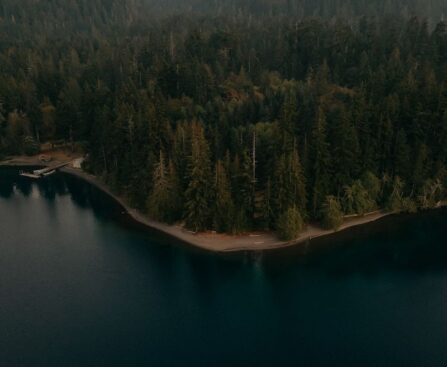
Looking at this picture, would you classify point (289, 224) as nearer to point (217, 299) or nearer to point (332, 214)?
point (332, 214)

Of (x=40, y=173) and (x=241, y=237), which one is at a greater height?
(x=241, y=237)

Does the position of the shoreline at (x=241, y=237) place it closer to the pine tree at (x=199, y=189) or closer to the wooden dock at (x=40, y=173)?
the pine tree at (x=199, y=189)

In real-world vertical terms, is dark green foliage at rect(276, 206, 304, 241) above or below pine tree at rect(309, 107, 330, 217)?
below

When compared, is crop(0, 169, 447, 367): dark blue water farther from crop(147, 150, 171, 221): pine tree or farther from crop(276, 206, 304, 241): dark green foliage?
crop(147, 150, 171, 221): pine tree

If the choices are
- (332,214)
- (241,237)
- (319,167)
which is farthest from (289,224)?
(319,167)

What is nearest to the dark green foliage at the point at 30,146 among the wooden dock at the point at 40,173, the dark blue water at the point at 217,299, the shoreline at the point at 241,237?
the wooden dock at the point at 40,173

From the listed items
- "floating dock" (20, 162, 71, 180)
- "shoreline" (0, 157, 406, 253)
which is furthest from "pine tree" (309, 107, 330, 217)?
"floating dock" (20, 162, 71, 180)
